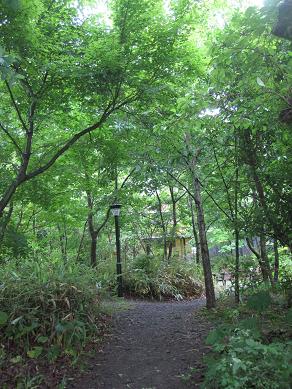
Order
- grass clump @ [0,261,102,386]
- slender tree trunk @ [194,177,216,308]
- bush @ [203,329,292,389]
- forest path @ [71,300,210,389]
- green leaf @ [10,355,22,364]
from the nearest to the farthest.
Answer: bush @ [203,329,292,389] → forest path @ [71,300,210,389] → green leaf @ [10,355,22,364] → grass clump @ [0,261,102,386] → slender tree trunk @ [194,177,216,308]

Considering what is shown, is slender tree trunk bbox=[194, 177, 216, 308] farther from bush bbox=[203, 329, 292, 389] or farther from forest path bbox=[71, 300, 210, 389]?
bush bbox=[203, 329, 292, 389]

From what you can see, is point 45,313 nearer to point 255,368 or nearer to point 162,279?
point 255,368

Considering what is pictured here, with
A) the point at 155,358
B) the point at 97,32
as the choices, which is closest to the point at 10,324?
the point at 155,358

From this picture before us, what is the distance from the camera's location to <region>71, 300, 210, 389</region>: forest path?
147 inches

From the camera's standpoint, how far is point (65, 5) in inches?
195

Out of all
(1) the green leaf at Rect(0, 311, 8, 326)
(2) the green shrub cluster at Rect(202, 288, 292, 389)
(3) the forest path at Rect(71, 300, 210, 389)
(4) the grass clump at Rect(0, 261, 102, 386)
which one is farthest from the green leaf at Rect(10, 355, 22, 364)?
(2) the green shrub cluster at Rect(202, 288, 292, 389)

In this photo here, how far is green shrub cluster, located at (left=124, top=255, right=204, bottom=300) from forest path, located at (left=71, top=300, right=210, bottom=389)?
294cm

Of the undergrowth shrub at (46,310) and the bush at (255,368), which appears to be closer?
the bush at (255,368)

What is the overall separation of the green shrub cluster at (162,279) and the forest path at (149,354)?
2.94m

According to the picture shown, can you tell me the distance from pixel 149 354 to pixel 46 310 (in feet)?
5.05

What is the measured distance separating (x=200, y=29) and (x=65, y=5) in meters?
2.55

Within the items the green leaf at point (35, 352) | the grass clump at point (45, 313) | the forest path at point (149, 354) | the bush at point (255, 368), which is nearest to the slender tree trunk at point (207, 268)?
the forest path at point (149, 354)

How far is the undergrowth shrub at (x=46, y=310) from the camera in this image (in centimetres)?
435

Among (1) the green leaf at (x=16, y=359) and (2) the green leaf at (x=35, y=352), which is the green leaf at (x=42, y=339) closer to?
(2) the green leaf at (x=35, y=352)
